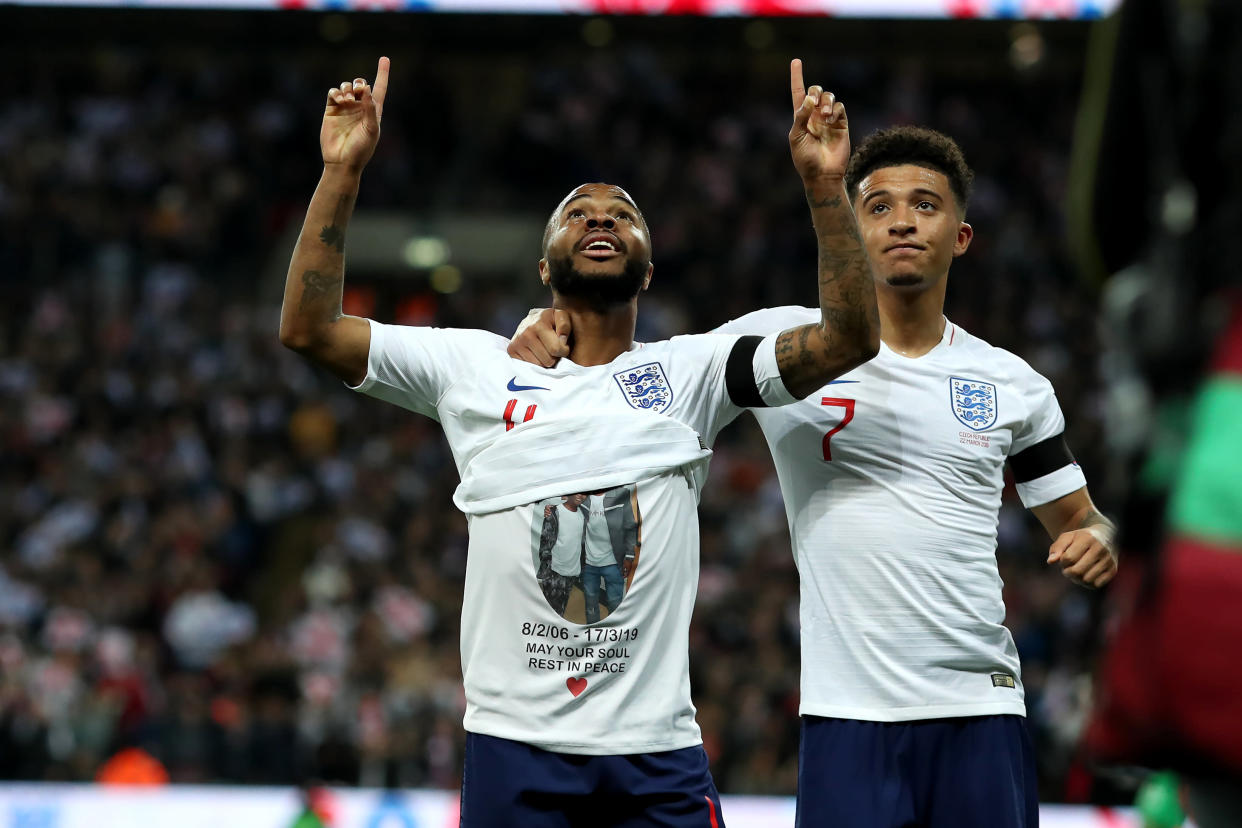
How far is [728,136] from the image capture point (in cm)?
1991

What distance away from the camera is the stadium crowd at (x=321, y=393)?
475 inches

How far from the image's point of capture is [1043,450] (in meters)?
4.40

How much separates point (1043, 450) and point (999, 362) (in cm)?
29

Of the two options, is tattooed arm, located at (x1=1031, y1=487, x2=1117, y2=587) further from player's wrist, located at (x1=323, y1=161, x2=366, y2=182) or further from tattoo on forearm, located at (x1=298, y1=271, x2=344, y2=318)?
player's wrist, located at (x1=323, y1=161, x2=366, y2=182)

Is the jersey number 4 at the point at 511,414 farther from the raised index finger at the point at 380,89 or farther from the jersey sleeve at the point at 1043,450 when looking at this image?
the jersey sleeve at the point at 1043,450

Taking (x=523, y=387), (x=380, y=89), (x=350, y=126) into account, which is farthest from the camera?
(x=380, y=89)

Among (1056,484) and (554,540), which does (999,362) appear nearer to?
(1056,484)

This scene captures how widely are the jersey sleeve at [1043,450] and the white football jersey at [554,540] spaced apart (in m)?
0.93

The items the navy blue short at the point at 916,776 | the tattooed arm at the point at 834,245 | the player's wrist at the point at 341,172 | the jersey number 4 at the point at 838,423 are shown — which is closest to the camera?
the tattooed arm at the point at 834,245

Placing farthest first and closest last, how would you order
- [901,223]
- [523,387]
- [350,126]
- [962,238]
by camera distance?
[962,238], [901,223], [350,126], [523,387]

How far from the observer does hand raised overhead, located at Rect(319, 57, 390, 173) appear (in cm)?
398

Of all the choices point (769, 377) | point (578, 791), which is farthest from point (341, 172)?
point (578, 791)

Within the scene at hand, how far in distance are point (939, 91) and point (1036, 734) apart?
1175cm

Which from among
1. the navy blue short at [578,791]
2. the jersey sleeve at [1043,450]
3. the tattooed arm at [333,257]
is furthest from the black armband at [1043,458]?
the tattooed arm at [333,257]
